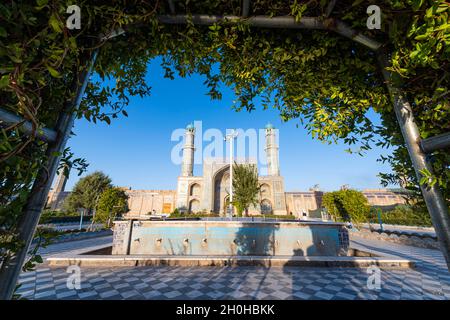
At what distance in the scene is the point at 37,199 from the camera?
1092 millimetres

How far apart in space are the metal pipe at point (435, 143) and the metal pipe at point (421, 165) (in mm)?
37

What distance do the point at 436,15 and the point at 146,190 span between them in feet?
133

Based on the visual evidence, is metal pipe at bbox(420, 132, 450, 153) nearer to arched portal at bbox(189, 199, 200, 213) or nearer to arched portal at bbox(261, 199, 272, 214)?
arched portal at bbox(261, 199, 272, 214)

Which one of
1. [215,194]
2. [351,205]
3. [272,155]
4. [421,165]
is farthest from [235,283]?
[272,155]

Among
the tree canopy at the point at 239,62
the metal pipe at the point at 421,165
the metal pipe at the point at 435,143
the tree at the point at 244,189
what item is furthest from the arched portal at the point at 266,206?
the metal pipe at the point at 435,143

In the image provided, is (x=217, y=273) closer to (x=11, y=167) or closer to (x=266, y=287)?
(x=266, y=287)

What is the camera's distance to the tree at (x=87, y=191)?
27.3 m

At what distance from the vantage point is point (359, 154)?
227cm

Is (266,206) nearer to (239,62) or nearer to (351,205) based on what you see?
(351,205)

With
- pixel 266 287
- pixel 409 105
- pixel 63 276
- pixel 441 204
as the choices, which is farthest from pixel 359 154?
pixel 63 276

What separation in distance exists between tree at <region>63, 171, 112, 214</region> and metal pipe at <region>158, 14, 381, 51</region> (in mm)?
30120

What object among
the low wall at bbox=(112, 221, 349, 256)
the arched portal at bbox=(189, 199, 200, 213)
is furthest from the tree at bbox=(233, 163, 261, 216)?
the arched portal at bbox=(189, 199, 200, 213)

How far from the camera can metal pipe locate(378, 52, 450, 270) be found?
122 centimetres

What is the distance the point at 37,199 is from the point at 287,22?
211 cm
